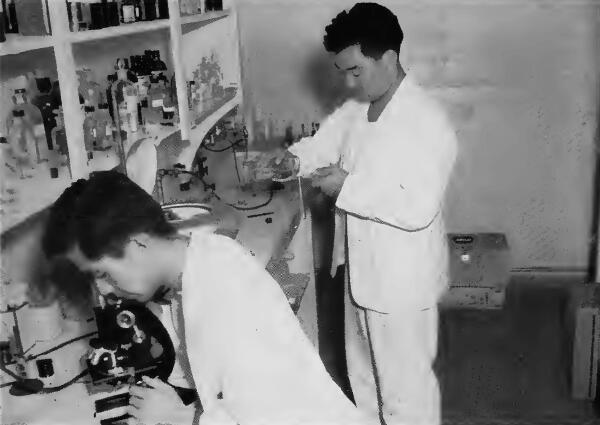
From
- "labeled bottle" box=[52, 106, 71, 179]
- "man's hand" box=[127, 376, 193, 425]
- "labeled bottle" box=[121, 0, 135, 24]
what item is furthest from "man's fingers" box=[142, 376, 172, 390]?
"labeled bottle" box=[121, 0, 135, 24]

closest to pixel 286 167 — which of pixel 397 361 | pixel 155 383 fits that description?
pixel 397 361

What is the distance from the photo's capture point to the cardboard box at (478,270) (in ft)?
8.55

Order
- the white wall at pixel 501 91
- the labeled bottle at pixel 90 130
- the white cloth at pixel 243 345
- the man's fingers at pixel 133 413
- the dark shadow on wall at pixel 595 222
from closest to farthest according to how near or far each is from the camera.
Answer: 1. the white cloth at pixel 243 345
2. the man's fingers at pixel 133 413
3. the labeled bottle at pixel 90 130
4. the white wall at pixel 501 91
5. the dark shadow on wall at pixel 595 222

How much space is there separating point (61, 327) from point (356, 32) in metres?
1.12

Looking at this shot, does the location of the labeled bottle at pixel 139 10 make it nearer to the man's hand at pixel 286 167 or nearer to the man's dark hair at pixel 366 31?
the man's dark hair at pixel 366 31

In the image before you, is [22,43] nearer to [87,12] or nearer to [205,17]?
[87,12]

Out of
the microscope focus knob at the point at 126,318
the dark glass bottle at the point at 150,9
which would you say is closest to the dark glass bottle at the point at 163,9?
the dark glass bottle at the point at 150,9

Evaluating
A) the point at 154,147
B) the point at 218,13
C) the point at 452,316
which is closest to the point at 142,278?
the point at 154,147

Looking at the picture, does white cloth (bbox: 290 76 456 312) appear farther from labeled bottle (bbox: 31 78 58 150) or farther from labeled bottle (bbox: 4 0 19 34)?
labeled bottle (bbox: 4 0 19 34)

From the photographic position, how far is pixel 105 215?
46.9 inches

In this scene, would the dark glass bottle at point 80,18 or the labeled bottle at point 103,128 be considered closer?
the dark glass bottle at point 80,18

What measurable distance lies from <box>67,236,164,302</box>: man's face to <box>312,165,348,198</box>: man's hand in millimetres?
850

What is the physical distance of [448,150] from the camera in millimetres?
1856

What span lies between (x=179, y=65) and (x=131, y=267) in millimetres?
805
